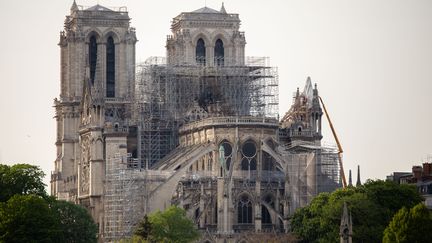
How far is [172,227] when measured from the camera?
16938cm

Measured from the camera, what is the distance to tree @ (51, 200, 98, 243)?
166m

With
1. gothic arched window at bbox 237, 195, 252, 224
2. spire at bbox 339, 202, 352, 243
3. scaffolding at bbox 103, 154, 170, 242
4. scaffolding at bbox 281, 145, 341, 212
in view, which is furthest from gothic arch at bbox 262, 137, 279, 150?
spire at bbox 339, 202, 352, 243

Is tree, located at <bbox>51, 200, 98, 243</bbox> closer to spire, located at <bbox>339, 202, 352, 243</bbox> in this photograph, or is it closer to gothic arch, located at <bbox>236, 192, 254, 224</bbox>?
gothic arch, located at <bbox>236, 192, 254, 224</bbox>

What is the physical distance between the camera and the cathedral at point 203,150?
181 metres

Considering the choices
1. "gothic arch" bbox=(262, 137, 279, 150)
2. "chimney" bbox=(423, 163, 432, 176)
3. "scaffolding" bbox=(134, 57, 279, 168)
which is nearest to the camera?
"chimney" bbox=(423, 163, 432, 176)

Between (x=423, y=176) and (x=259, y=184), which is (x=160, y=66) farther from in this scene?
(x=423, y=176)

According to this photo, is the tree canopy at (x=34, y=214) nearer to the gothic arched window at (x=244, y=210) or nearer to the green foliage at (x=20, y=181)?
the green foliage at (x=20, y=181)

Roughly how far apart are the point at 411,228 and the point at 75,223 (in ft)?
120

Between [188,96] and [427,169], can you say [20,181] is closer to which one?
[427,169]

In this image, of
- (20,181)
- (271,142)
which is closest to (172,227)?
(20,181)

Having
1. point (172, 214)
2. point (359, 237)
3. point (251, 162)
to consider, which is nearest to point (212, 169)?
point (251, 162)

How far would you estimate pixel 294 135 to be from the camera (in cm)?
19050

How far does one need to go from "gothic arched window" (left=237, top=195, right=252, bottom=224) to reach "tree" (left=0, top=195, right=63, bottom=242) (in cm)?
3043

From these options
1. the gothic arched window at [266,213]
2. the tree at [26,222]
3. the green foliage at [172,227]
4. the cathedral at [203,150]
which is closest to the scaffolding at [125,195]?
the cathedral at [203,150]
